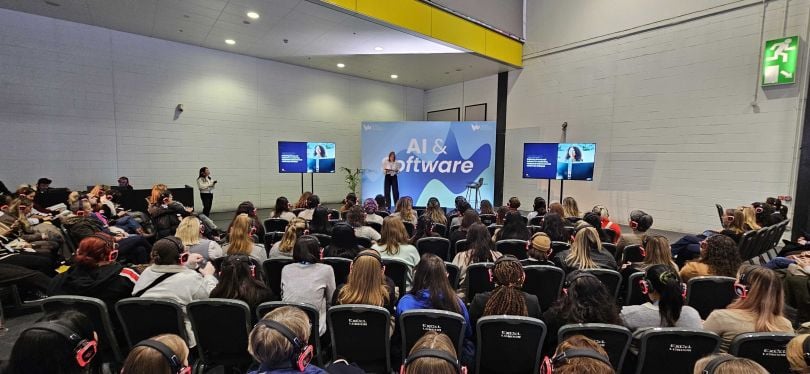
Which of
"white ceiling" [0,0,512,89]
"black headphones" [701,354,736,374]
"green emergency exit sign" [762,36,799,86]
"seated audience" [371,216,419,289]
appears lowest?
"seated audience" [371,216,419,289]

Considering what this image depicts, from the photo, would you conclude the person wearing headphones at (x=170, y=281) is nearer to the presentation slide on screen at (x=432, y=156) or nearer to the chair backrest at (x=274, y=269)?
the chair backrest at (x=274, y=269)

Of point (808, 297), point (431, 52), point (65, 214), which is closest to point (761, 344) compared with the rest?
point (808, 297)

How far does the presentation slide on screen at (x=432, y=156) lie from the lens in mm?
10664

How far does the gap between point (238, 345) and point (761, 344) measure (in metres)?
2.95

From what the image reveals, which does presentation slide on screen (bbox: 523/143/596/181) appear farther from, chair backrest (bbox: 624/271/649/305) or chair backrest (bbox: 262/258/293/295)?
chair backrest (bbox: 262/258/293/295)

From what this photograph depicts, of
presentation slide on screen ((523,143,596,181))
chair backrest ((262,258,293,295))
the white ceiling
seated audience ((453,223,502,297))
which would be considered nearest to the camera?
chair backrest ((262,258,293,295))

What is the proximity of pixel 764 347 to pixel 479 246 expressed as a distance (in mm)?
1962

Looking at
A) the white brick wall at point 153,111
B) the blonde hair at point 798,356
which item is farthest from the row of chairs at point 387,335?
the white brick wall at point 153,111

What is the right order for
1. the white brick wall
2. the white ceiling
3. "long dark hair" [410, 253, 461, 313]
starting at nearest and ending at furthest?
"long dark hair" [410, 253, 461, 313] → the white ceiling → the white brick wall

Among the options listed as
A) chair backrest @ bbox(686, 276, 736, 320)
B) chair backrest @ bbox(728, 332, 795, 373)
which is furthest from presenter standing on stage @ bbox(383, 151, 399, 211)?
chair backrest @ bbox(728, 332, 795, 373)

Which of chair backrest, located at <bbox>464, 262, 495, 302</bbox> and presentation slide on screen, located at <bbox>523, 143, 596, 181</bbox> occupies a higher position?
presentation slide on screen, located at <bbox>523, 143, 596, 181</bbox>

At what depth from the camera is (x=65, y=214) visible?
5426 mm

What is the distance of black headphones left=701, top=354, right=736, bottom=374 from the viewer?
45.6 inches

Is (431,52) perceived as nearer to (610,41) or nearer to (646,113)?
(610,41)
